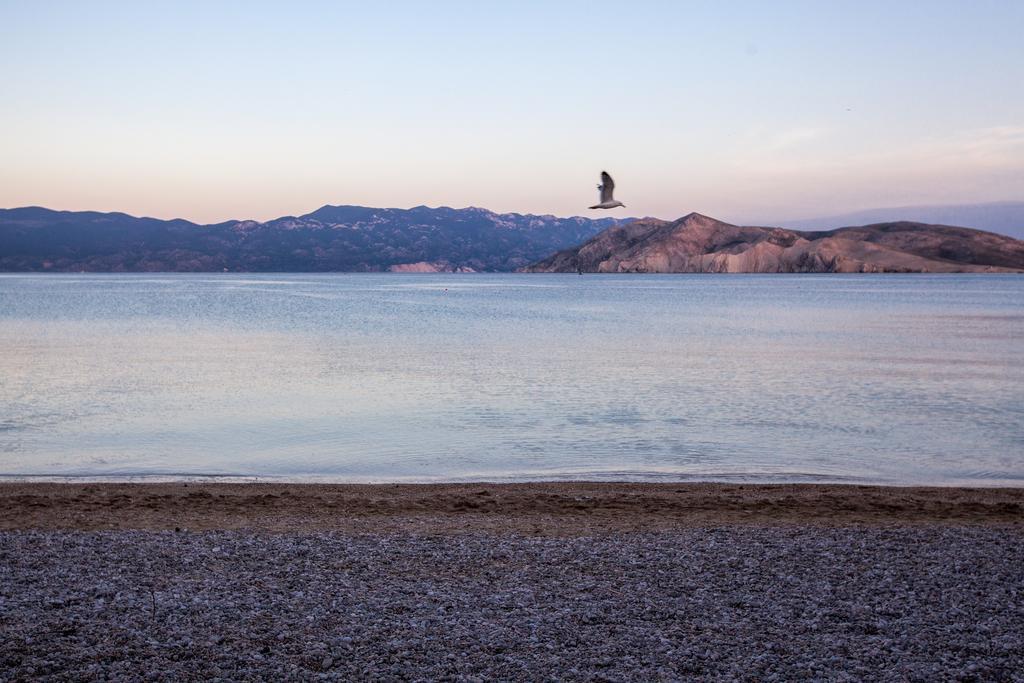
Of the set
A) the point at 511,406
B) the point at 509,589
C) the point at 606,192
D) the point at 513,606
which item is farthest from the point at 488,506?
the point at 511,406

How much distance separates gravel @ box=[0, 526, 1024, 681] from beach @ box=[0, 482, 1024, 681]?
0.9 inches

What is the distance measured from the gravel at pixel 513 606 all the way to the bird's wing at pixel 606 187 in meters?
8.32

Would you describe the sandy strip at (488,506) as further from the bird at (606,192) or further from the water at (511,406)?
the bird at (606,192)

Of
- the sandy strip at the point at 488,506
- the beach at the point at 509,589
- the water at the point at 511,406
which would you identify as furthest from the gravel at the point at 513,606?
the water at the point at 511,406

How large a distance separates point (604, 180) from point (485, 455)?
533 cm

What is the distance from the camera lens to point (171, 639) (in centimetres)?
607

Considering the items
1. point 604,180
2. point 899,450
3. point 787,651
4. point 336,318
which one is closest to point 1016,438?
point 899,450

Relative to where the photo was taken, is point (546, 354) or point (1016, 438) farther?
point (546, 354)

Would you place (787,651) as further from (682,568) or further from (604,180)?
(604,180)

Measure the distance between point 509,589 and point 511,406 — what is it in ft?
45.3

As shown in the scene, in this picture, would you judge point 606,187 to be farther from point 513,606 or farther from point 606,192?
point 513,606

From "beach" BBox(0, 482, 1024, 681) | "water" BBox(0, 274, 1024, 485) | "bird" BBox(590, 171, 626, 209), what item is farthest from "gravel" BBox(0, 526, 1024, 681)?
"bird" BBox(590, 171, 626, 209)

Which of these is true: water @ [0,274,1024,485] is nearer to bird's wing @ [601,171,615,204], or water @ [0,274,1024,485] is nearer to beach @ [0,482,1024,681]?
beach @ [0,482,1024,681]

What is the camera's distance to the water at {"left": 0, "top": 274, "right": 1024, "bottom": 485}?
48.2 feet
